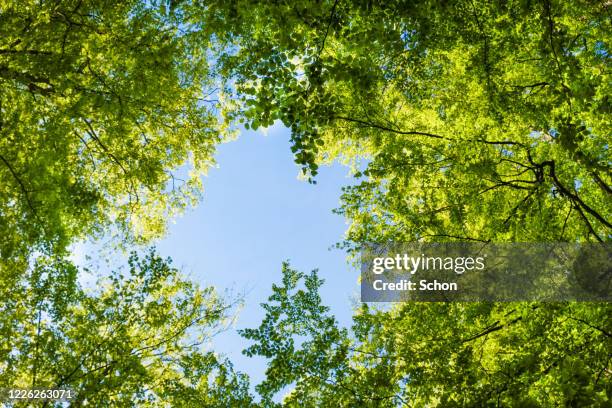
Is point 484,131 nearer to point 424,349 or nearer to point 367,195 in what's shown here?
point 367,195

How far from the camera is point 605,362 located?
5.92 meters

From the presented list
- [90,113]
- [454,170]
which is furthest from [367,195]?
[90,113]

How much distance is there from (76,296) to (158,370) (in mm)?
2887

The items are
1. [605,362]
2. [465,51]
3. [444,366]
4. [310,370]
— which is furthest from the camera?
[465,51]

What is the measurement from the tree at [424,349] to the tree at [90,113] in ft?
16.2

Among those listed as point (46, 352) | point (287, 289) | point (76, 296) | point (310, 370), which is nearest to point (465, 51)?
point (287, 289)

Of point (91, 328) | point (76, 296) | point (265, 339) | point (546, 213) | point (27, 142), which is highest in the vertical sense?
point (27, 142)

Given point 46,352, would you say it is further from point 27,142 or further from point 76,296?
point 27,142

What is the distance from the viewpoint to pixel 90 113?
1076 centimetres

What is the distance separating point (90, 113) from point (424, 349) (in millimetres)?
9126

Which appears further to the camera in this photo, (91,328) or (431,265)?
(91,328)

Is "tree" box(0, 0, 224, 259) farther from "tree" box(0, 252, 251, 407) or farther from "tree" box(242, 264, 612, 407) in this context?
"tree" box(242, 264, 612, 407)

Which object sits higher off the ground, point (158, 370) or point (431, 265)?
point (431, 265)

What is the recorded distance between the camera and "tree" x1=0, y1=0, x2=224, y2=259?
861cm
